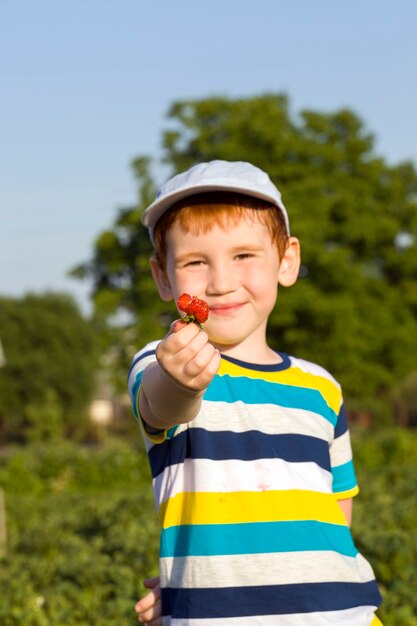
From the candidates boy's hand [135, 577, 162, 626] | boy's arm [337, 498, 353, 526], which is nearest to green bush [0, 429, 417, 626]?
boy's arm [337, 498, 353, 526]

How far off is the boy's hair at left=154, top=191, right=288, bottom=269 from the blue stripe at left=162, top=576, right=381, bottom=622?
31.2 inches

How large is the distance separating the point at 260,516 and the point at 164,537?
22 cm

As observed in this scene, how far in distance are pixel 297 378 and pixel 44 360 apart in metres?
44.1

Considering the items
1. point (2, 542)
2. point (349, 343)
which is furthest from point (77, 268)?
point (2, 542)

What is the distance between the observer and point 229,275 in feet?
7.68

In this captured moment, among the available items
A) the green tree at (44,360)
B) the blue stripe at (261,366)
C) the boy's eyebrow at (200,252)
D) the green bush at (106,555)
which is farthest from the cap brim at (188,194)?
the green tree at (44,360)

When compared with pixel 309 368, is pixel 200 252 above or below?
above

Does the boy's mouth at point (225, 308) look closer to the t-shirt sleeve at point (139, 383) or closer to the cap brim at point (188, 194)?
the t-shirt sleeve at point (139, 383)

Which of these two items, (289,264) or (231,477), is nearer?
(231,477)

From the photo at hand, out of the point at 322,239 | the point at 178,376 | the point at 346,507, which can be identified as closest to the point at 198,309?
the point at 178,376

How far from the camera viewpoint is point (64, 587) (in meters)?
5.35

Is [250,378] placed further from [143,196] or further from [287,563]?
[143,196]

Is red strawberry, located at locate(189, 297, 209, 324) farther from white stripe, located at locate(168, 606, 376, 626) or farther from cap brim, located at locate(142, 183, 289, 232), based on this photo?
white stripe, located at locate(168, 606, 376, 626)

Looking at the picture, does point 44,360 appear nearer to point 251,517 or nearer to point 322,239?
point 322,239
